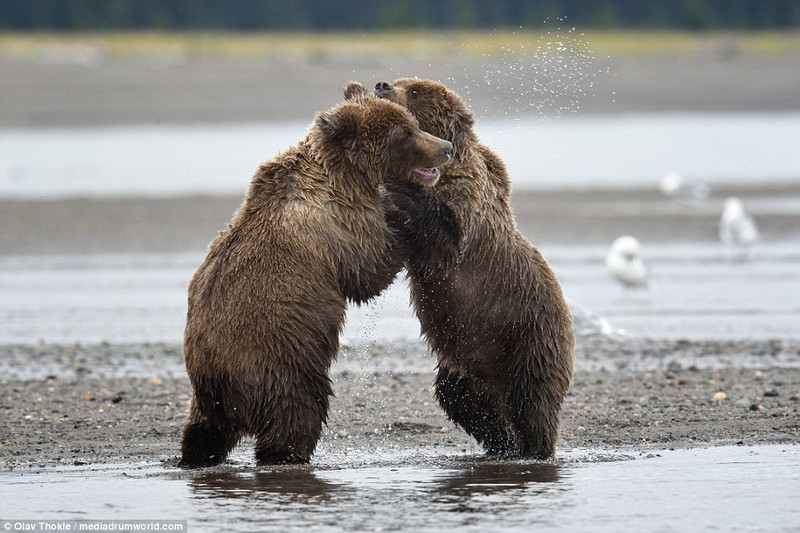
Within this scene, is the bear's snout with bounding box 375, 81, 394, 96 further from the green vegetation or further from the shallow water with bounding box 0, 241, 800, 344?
the green vegetation

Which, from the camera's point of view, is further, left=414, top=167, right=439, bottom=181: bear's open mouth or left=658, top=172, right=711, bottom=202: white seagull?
left=658, top=172, right=711, bottom=202: white seagull

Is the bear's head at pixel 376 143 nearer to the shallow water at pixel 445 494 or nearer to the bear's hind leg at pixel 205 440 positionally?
the bear's hind leg at pixel 205 440

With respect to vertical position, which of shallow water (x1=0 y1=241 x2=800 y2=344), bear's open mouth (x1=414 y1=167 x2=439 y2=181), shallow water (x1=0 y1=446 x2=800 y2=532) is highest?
bear's open mouth (x1=414 y1=167 x2=439 y2=181)

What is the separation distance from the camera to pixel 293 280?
546cm

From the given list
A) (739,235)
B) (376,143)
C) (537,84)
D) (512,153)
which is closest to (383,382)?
(376,143)

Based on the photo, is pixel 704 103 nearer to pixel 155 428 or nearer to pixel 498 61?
pixel 498 61

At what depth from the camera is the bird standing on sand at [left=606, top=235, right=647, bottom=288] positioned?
11703mm

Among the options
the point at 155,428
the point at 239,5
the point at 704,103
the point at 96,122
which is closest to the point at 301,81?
the point at 96,122

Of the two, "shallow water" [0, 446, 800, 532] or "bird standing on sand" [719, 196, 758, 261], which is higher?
"bird standing on sand" [719, 196, 758, 261]

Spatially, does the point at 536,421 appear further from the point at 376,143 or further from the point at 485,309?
the point at 376,143

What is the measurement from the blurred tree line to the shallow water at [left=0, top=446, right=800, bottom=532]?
2025 inches

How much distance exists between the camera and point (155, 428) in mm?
6930

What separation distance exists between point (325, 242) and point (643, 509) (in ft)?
5.65

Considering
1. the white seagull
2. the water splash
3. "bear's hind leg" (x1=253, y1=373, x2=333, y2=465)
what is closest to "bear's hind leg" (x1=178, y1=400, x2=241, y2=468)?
"bear's hind leg" (x1=253, y1=373, x2=333, y2=465)
